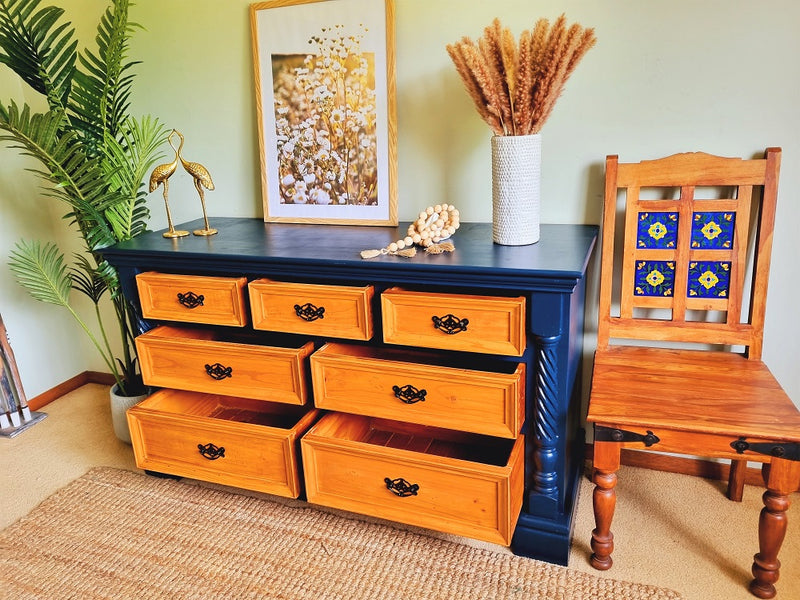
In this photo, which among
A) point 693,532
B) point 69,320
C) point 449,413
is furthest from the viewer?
point 69,320

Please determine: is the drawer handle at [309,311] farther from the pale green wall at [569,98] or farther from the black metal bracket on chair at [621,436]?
the black metal bracket on chair at [621,436]

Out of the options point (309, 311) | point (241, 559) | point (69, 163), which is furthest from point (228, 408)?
point (69, 163)

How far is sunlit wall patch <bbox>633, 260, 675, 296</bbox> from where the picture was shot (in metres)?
1.71

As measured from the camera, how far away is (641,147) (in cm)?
173

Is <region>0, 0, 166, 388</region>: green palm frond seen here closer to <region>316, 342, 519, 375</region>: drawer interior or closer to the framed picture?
the framed picture

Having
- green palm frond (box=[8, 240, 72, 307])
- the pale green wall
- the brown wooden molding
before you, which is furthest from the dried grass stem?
green palm frond (box=[8, 240, 72, 307])

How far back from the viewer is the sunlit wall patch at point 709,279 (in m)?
1.67

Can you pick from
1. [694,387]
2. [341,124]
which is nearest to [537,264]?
[694,387]

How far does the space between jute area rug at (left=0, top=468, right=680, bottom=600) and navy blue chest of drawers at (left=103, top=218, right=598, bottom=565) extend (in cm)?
16

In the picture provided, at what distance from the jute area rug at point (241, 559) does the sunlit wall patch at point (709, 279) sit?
0.80 m

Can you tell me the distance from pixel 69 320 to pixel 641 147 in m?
2.51

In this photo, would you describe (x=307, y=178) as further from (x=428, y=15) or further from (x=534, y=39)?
(x=534, y=39)

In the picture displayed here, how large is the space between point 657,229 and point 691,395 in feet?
1.62

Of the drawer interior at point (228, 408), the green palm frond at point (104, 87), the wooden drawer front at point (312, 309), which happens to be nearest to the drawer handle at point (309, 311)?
the wooden drawer front at point (312, 309)
